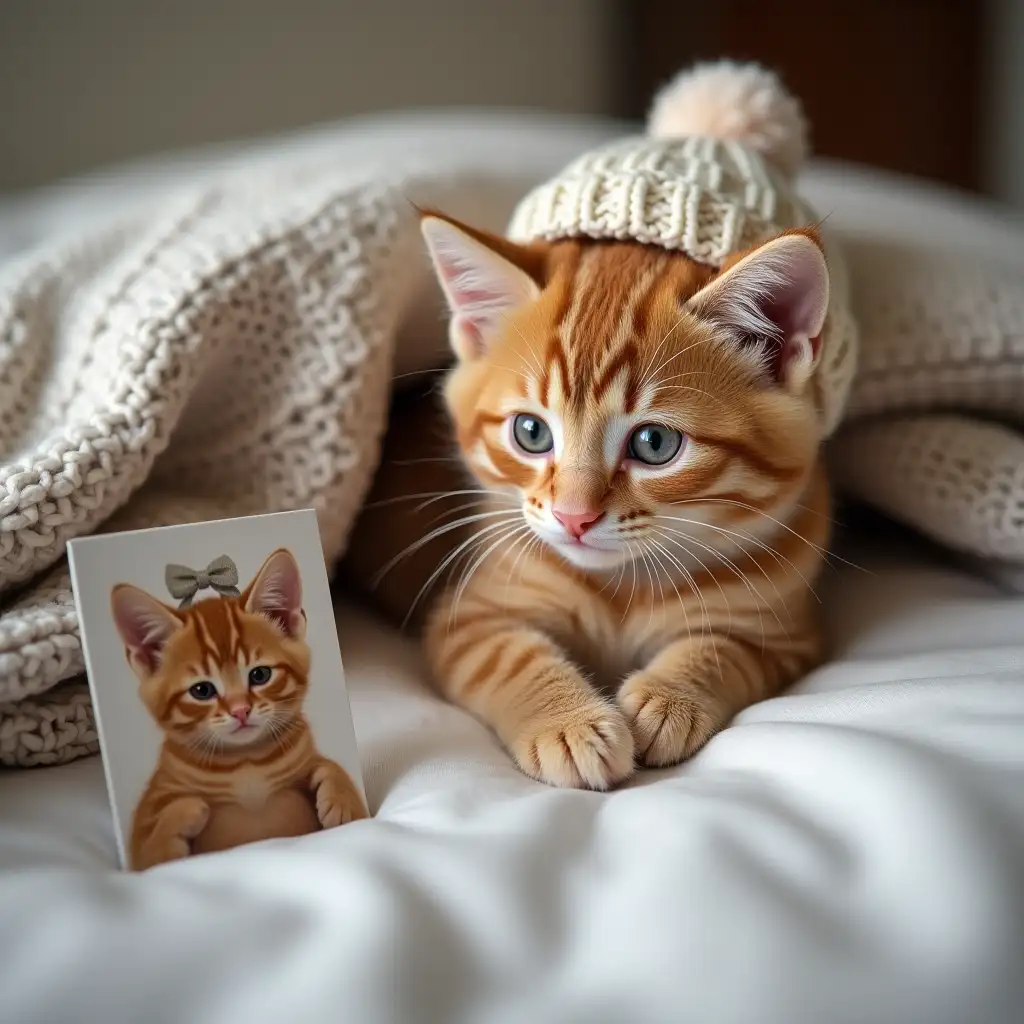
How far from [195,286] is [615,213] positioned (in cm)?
42

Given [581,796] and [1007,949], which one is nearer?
[1007,949]

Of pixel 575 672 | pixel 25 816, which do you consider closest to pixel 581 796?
pixel 575 672

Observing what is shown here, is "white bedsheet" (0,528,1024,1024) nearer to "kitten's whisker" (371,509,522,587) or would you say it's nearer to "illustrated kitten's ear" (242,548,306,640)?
"illustrated kitten's ear" (242,548,306,640)

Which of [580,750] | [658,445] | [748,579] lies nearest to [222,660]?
[580,750]

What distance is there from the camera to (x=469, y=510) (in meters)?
1.10

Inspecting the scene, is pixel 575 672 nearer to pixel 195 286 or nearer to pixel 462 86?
pixel 195 286

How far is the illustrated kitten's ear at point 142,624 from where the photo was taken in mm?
634

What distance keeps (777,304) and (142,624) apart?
582mm

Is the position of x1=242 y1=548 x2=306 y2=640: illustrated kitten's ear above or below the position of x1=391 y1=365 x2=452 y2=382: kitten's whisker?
below

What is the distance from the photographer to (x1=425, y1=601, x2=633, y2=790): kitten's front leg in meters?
0.72

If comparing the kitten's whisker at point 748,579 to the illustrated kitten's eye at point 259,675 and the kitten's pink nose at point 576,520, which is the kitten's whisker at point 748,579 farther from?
the illustrated kitten's eye at point 259,675

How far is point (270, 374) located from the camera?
97 centimetres

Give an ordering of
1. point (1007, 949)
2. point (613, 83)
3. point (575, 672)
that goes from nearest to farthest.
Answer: point (1007, 949)
point (575, 672)
point (613, 83)

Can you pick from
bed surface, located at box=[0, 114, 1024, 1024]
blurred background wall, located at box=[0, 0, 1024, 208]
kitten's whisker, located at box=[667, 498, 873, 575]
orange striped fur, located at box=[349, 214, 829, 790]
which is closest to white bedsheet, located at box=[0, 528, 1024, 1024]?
bed surface, located at box=[0, 114, 1024, 1024]
